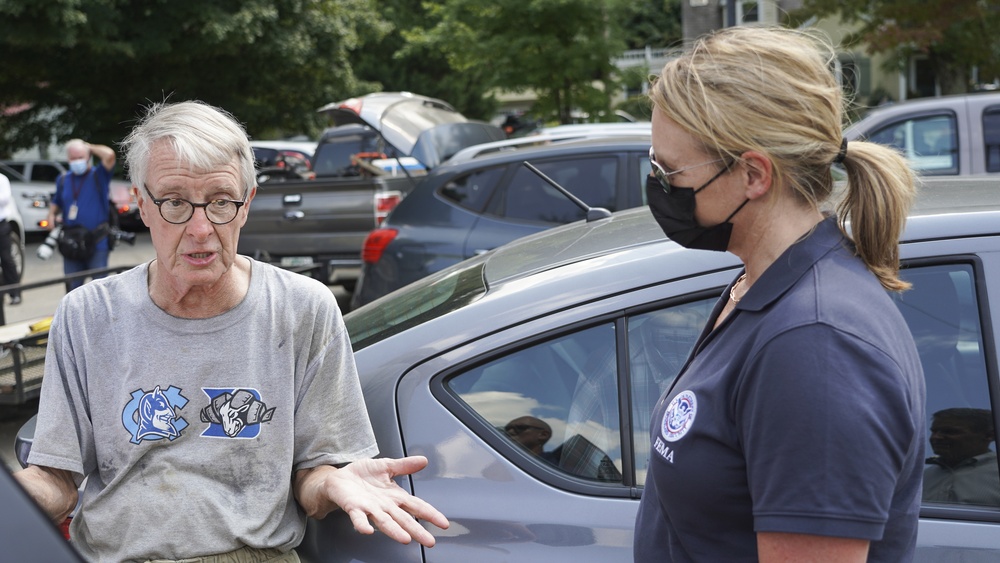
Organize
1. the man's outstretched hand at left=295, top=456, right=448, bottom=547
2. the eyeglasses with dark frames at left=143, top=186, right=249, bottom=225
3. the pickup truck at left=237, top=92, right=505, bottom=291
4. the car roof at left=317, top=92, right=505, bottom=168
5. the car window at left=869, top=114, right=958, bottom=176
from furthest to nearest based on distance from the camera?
1. the pickup truck at left=237, top=92, right=505, bottom=291
2. the car roof at left=317, top=92, right=505, bottom=168
3. the car window at left=869, top=114, right=958, bottom=176
4. the eyeglasses with dark frames at left=143, top=186, right=249, bottom=225
5. the man's outstretched hand at left=295, top=456, right=448, bottom=547

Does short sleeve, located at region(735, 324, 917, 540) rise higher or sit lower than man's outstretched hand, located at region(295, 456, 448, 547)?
higher

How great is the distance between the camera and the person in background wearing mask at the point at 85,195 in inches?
346

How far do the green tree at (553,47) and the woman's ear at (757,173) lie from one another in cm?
1368

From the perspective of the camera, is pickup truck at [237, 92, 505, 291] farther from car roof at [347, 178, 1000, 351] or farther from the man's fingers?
the man's fingers

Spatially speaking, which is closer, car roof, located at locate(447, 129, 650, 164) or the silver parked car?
the silver parked car

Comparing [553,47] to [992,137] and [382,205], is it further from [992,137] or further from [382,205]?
[992,137]

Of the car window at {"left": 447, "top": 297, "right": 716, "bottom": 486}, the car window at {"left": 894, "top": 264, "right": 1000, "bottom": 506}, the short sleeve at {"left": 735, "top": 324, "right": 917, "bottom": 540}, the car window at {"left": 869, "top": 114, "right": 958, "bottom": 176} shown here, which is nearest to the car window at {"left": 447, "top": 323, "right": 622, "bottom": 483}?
the car window at {"left": 447, "top": 297, "right": 716, "bottom": 486}

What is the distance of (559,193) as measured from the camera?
21.8ft

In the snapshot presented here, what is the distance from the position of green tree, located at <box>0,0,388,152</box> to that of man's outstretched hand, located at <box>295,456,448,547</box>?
18878 millimetres

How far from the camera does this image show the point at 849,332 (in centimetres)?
125

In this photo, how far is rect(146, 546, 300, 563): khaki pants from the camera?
2.03m

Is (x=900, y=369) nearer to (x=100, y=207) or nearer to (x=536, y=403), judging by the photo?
(x=536, y=403)

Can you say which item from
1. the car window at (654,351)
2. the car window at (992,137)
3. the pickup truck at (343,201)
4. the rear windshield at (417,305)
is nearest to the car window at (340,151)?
the pickup truck at (343,201)

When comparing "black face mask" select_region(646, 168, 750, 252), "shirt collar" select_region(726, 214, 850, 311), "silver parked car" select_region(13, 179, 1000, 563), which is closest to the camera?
"shirt collar" select_region(726, 214, 850, 311)
